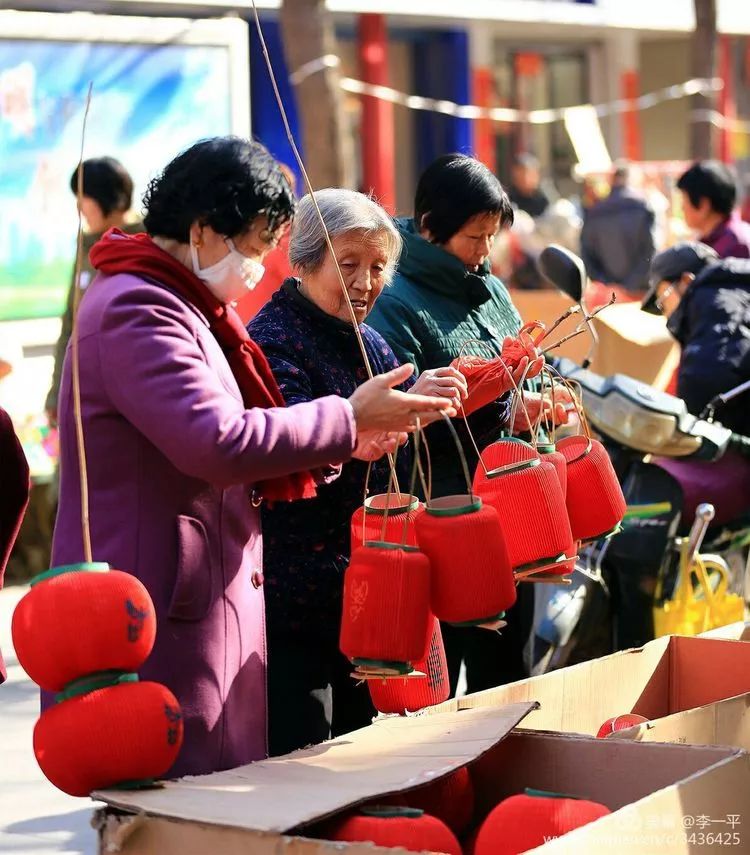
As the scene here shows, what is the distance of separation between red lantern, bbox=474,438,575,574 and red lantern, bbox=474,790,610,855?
0.50 meters

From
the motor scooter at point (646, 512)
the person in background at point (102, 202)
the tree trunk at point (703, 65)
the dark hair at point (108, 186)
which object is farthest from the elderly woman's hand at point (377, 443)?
the tree trunk at point (703, 65)

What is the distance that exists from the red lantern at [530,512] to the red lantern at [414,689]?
0.64 ft

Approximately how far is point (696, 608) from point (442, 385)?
2.27 m

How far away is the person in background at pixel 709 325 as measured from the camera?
4695 mm

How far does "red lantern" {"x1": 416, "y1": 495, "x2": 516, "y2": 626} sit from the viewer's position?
7.14 ft

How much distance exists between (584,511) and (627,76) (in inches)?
653

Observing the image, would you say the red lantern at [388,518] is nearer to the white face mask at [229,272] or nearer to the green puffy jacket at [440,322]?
the white face mask at [229,272]

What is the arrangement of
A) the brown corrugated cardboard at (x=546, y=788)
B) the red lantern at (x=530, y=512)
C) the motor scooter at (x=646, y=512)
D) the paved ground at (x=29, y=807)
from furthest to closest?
the motor scooter at (x=646, y=512) → the paved ground at (x=29, y=807) → the red lantern at (x=530, y=512) → the brown corrugated cardboard at (x=546, y=788)

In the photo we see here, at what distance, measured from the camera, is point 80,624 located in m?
1.88

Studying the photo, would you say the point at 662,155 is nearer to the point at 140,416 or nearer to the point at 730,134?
the point at 730,134

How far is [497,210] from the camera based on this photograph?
327cm

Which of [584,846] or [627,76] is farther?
[627,76]

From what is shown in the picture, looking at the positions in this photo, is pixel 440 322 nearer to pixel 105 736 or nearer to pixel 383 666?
pixel 383 666

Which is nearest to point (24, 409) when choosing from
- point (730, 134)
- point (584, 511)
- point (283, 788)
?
point (584, 511)
